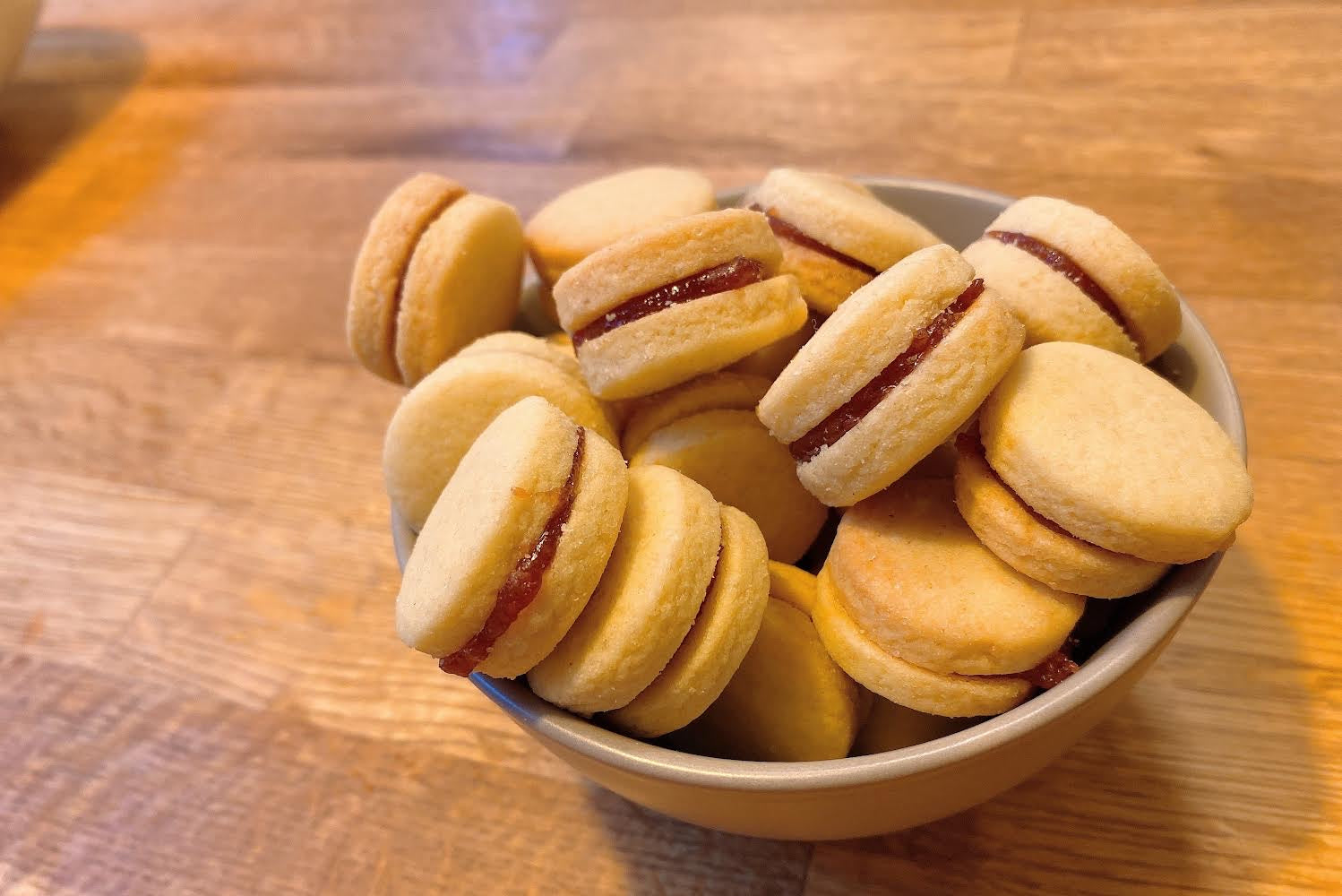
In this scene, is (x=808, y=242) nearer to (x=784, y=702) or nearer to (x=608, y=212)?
(x=608, y=212)

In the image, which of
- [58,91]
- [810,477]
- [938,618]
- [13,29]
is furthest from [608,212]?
[58,91]

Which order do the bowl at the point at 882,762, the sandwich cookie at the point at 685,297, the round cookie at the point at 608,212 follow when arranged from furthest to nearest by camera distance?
1. the round cookie at the point at 608,212
2. the sandwich cookie at the point at 685,297
3. the bowl at the point at 882,762

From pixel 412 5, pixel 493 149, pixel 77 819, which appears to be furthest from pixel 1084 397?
pixel 412 5

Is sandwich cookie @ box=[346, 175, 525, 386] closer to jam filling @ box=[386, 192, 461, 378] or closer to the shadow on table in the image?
jam filling @ box=[386, 192, 461, 378]

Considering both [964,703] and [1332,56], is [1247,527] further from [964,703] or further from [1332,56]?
[1332,56]

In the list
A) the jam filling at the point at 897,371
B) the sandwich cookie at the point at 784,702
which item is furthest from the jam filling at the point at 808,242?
the sandwich cookie at the point at 784,702

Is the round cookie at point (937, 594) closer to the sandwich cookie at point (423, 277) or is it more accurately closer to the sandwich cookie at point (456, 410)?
the sandwich cookie at point (456, 410)

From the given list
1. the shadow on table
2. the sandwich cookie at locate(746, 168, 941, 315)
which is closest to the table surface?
the shadow on table
